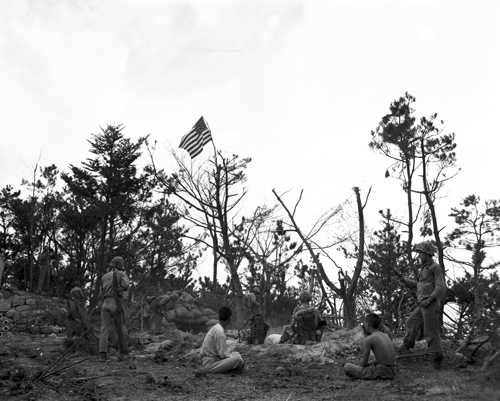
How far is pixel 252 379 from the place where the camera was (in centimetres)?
815

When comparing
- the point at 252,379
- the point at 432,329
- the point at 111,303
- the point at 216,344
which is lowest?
the point at 252,379

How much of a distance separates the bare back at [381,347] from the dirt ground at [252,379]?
0.30 meters

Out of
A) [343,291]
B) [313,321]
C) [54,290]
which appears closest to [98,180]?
[54,290]

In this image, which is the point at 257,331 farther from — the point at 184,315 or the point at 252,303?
the point at 184,315

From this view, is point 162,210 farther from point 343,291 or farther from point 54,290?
point 343,291

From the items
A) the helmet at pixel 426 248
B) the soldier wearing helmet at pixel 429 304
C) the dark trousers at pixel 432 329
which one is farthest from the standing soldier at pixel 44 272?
the dark trousers at pixel 432 329

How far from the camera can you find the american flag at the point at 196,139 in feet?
67.5

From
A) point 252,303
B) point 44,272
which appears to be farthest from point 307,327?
point 44,272

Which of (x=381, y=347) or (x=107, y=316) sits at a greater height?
(x=107, y=316)

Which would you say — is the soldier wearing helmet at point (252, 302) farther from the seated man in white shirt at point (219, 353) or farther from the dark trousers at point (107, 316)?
the seated man in white shirt at point (219, 353)

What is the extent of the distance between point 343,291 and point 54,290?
1481 centimetres

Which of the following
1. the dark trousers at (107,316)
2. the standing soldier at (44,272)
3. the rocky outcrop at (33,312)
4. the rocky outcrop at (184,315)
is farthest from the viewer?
the standing soldier at (44,272)

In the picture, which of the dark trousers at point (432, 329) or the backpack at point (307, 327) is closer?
the dark trousers at point (432, 329)

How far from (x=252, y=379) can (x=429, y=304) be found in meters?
2.88
